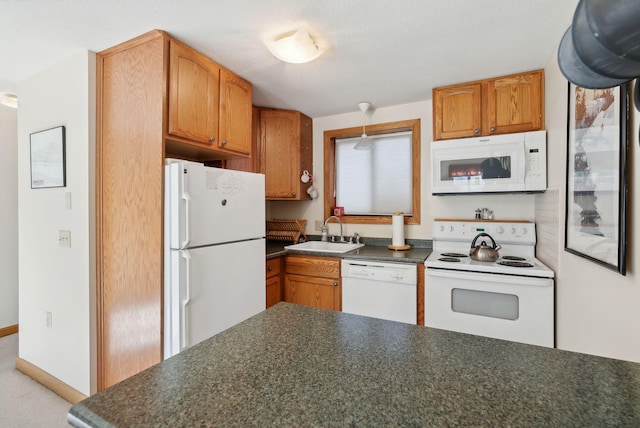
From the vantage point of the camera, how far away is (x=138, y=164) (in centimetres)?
179

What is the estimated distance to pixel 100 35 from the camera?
170 cm

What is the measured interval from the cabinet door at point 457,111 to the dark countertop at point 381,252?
98 centimetres

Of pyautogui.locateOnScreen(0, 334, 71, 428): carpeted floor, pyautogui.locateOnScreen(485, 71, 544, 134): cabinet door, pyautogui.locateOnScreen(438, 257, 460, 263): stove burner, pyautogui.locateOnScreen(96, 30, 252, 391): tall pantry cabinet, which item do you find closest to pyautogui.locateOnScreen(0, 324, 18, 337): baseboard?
pyautogui.locateOnScreen(0, 334, 71, 428): carpeted floor

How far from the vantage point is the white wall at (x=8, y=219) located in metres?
2.93

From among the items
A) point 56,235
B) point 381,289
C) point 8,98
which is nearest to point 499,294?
point 381,289

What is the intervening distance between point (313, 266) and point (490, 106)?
189cm

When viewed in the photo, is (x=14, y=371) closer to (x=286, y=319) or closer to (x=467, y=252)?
(x=286, y=319)

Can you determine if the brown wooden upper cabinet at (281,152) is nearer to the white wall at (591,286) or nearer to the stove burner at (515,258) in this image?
the stove burner at (515,258)

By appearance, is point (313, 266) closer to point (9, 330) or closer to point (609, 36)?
point (609, 36)

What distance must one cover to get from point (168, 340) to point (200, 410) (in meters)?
1.39

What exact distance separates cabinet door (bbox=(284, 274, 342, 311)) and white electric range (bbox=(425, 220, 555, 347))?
75 centimetres

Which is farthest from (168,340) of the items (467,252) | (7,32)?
(467,252)

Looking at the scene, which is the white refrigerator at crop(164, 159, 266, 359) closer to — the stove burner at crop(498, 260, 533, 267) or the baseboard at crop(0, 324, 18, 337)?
the stove burner at crop(498, 260, 533, 267)

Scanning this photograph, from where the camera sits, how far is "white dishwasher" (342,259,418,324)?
2279mm
